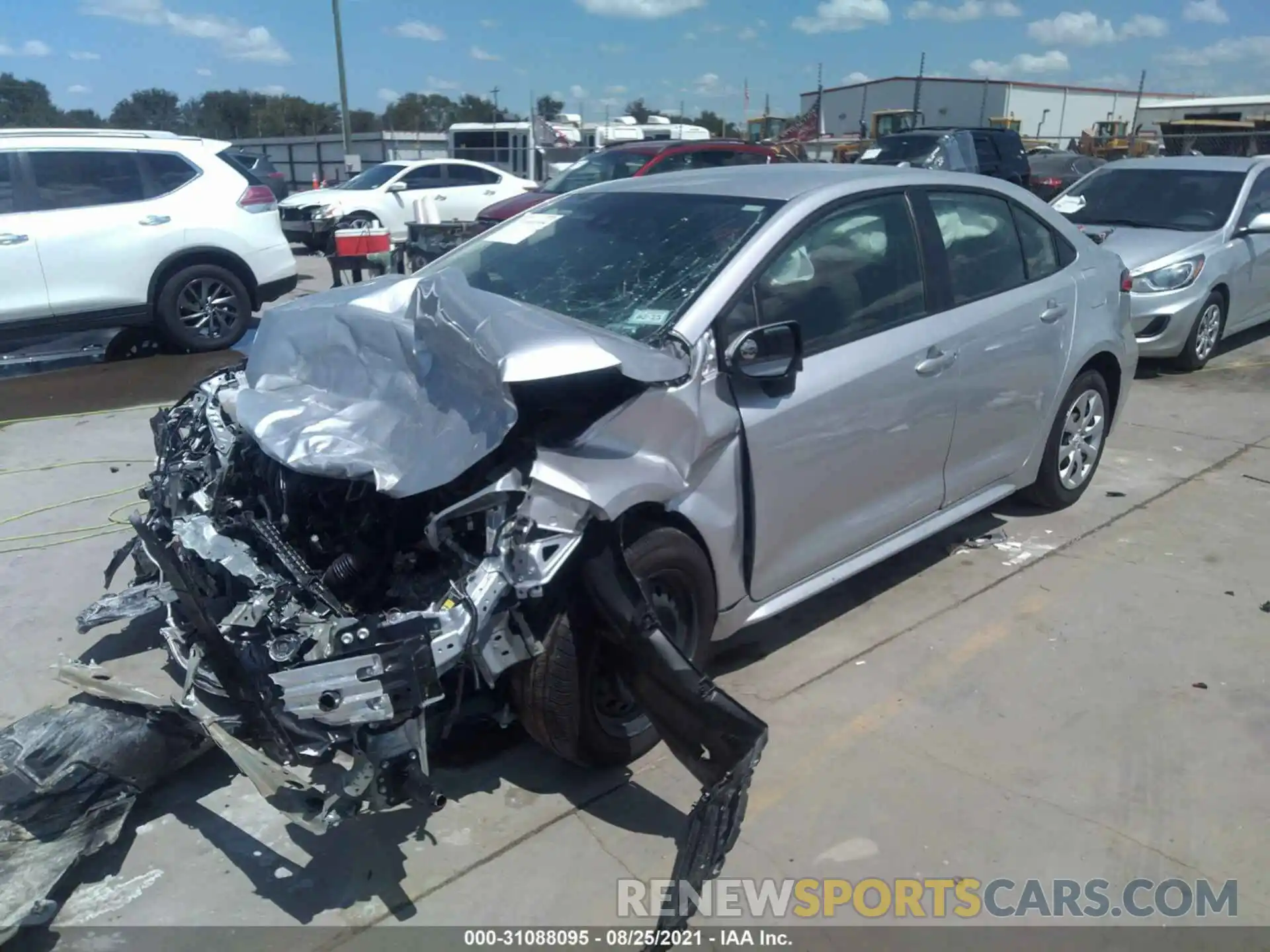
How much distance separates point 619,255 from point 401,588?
5.13 ft

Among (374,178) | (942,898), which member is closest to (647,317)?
(942,898)

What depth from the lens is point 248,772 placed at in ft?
8.52

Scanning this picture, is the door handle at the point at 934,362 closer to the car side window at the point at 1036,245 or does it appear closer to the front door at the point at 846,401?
the front door at the point at 846,401

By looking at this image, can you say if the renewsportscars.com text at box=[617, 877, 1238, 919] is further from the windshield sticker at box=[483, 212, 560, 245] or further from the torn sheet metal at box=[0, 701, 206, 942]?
the windshield sticker at box=[483, 212, 560, 245]

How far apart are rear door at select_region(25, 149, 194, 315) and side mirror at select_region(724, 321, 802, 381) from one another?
23.2 ft

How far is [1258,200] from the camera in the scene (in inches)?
358

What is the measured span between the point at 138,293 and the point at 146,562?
5664 mm

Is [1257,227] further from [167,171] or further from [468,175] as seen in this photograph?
[468,175]

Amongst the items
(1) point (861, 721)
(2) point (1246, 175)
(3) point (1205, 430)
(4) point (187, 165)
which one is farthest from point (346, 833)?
(2) point (1246, 175)

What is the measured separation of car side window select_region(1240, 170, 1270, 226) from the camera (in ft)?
29.3

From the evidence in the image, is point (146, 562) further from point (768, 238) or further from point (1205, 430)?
point (1205, 430)

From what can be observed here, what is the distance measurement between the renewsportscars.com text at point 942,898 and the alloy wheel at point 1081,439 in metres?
2.78

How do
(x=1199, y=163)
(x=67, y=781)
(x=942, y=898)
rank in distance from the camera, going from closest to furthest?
(x=942, y=898) < (x=67, y=781) < (x=1199, y=163)

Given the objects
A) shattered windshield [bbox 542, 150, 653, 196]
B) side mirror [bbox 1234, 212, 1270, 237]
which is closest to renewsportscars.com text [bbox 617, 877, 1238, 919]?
side mirror [bbox 1234, 212, 1270, 237]
